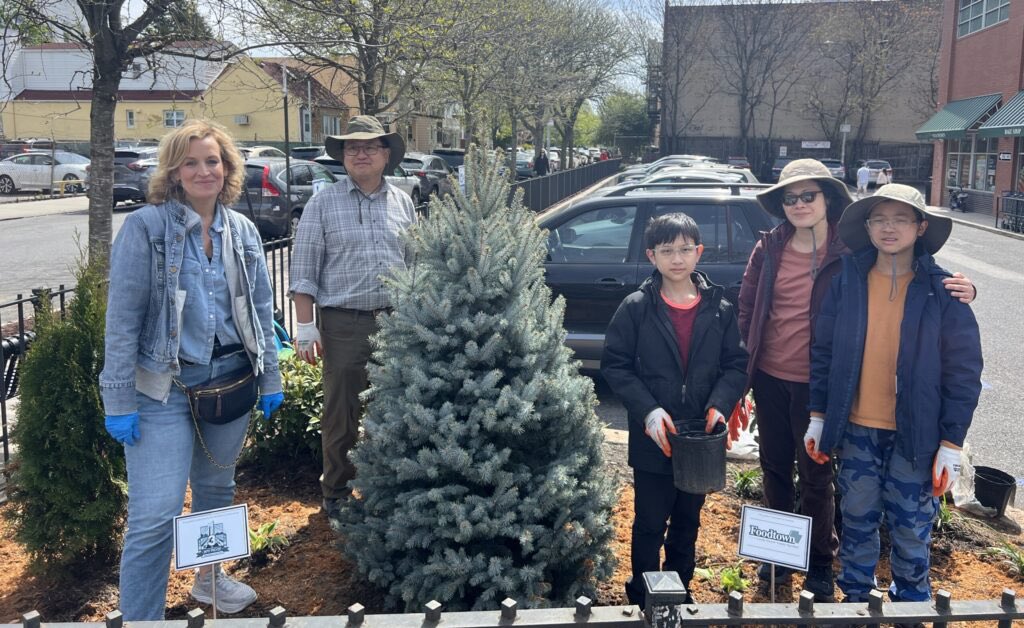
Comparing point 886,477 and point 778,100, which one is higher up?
point 778,100

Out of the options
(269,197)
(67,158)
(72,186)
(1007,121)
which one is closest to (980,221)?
(1007,121)

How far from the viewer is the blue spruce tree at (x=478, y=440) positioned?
2.64 metres

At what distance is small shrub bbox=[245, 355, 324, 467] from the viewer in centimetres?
438

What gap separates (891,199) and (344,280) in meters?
2.34

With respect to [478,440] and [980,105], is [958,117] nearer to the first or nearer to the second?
[980,105]

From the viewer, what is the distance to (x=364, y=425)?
2.90 m

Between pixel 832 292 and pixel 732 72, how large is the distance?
49.3 m

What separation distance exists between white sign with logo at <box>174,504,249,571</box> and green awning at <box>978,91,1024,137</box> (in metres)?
26.8

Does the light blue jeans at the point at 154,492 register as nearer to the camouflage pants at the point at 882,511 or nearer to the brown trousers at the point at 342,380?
the brown trousers at the point at 342,380

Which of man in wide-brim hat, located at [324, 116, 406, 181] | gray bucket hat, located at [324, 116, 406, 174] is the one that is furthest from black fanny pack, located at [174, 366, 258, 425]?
gray bucket hat, located at [324, 116, 406, 174]

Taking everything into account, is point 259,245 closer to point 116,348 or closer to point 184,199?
point 184,199

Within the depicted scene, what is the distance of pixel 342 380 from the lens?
12.4 ft

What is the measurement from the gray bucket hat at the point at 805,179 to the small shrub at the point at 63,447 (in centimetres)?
293

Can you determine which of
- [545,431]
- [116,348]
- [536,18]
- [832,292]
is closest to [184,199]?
[116,348]
